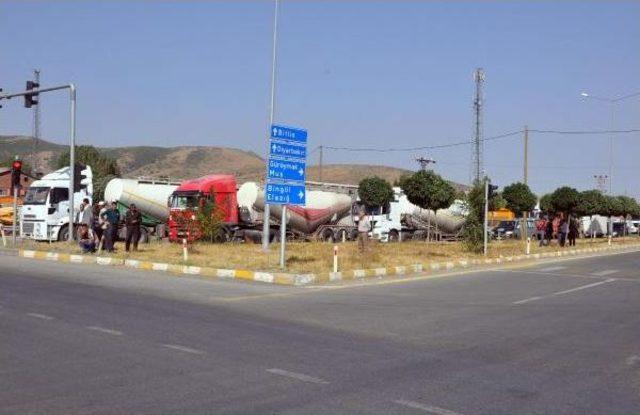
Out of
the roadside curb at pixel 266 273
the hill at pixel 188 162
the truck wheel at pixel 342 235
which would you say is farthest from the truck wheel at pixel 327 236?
the hill at pixel 188 162

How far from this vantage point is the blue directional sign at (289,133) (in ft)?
65.1

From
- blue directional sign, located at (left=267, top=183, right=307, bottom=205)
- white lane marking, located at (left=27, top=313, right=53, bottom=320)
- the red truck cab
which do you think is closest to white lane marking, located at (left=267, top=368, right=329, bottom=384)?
white lane marking, located at (left=27, top=313, right=53, bottom=320)

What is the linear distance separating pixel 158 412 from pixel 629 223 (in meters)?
91.4

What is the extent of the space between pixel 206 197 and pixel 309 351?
24.9m

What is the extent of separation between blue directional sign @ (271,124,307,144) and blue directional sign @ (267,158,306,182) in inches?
25.6

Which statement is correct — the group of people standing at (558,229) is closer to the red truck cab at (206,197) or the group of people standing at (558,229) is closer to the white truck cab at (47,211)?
the red truck cab at (206,197)

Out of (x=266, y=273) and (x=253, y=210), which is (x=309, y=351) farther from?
(x=253, y=210)

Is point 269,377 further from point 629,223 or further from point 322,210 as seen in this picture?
point 629,223

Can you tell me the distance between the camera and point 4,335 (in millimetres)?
8844

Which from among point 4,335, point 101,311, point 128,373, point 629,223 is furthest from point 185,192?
point 629,223

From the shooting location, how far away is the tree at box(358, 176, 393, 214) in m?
46.6

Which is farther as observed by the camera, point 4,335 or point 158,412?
point 4,335

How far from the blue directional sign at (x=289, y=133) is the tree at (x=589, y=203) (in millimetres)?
49015

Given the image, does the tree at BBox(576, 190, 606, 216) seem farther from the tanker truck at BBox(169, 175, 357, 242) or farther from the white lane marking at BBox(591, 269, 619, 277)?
the white lane marking at BBox(591, 269, 619, 277)
